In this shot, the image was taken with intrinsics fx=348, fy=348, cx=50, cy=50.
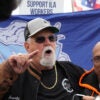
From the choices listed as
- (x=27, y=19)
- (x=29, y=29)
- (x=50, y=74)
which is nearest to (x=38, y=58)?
(x=50, y=74)

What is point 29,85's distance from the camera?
279cm

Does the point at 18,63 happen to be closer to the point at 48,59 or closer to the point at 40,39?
the point at 48,59

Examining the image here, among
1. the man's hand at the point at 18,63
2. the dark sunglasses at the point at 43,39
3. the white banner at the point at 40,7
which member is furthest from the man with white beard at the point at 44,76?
the white banner at the point at 40,7

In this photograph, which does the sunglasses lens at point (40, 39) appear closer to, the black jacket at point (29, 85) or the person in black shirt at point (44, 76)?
the person in black shirt at point (44, 76)

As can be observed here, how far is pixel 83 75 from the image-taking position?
3.00m

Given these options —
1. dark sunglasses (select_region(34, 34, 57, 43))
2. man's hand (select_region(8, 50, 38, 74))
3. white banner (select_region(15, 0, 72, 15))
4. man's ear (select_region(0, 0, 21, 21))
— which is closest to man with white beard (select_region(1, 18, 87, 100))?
dark sunglasses (select_region(34, 34, 57, 43))

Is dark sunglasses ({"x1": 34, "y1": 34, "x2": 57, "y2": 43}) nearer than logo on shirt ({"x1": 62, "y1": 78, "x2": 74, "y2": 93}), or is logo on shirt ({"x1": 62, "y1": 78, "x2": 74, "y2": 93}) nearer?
logo on shirt ({"x1": 62, "y1": 78, "x2": 74, "y2": 93})

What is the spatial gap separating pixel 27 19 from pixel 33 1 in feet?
5.41

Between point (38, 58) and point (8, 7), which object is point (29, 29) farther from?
point (8, 7)

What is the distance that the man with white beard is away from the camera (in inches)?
108

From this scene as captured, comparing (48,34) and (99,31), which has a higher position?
(48,34)

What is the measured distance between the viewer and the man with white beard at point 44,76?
275 centimetres

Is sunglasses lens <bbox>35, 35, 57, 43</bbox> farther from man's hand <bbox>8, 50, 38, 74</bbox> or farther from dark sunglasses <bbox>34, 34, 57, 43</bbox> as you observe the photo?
man's hand <bbox>8, 50, 38, 74</bbox>

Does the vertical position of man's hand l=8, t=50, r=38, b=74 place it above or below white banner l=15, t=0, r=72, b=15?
above
